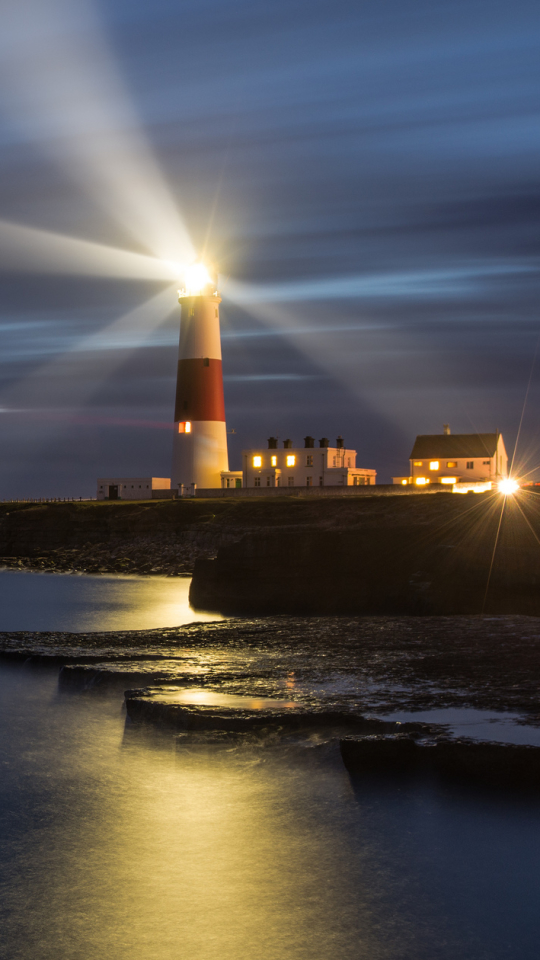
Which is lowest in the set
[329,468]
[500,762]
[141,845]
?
[141,845]

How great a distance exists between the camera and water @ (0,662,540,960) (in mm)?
7820

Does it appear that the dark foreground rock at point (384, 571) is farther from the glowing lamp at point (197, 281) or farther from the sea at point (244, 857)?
the glowing lamp at point (197, 281)

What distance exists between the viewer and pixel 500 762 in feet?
35.5

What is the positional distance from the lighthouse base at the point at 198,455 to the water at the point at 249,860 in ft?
146

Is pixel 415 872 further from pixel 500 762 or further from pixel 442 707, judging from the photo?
pixel 442 707

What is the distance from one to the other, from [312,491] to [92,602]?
26670mm

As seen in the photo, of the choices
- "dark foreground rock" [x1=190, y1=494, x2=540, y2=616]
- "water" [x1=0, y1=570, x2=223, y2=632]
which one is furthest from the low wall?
"dark foreground rock" [x1=190, y1=494, x2=540, y2=616]

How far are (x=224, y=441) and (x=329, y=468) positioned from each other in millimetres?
8489

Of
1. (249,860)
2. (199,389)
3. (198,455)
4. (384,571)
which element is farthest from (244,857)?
(198,455)

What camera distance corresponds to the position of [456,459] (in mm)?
61906

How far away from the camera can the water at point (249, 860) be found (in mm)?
7820

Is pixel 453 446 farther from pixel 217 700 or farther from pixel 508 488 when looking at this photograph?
pixel 217 700

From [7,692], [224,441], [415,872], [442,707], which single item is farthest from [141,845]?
[224,441]

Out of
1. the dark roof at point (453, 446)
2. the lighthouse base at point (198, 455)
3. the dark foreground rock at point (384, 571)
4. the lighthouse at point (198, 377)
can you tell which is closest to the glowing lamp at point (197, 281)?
the lighthouse at point (198, 377)
